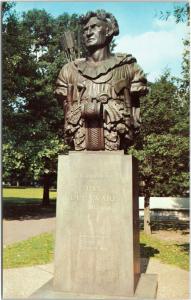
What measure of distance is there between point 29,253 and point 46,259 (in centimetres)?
99

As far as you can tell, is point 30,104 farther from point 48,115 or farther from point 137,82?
point 137,82

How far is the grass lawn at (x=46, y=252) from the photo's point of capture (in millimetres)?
11438

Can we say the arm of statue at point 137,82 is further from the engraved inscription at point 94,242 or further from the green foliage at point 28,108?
the green foliage at point 28,108

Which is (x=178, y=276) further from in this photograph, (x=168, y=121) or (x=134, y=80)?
(x=168, y=121)

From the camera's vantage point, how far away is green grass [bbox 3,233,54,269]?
1127 cm

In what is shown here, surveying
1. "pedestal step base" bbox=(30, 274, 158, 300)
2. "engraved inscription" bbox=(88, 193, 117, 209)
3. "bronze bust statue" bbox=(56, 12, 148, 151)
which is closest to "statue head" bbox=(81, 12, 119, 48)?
"bronze bust statue" bbox=(56, 12, 148, 151)

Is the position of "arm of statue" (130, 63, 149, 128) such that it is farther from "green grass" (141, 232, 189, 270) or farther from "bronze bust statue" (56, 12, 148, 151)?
"green grass" (141, 232, 189, 270)

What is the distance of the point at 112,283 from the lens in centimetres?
712

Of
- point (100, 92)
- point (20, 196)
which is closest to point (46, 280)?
point (100, 92)

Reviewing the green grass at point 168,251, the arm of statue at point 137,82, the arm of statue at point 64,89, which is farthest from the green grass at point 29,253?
the arm of statue at point 137,82

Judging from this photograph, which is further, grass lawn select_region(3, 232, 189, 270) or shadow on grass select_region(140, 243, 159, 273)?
grass lawn select_region(3, 232, 189, 270)

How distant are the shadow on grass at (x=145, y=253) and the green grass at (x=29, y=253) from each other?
99.3 inches

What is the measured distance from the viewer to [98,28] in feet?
25.3

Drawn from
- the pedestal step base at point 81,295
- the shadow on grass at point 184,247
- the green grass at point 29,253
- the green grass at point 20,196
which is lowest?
the green grass at point 20,196
